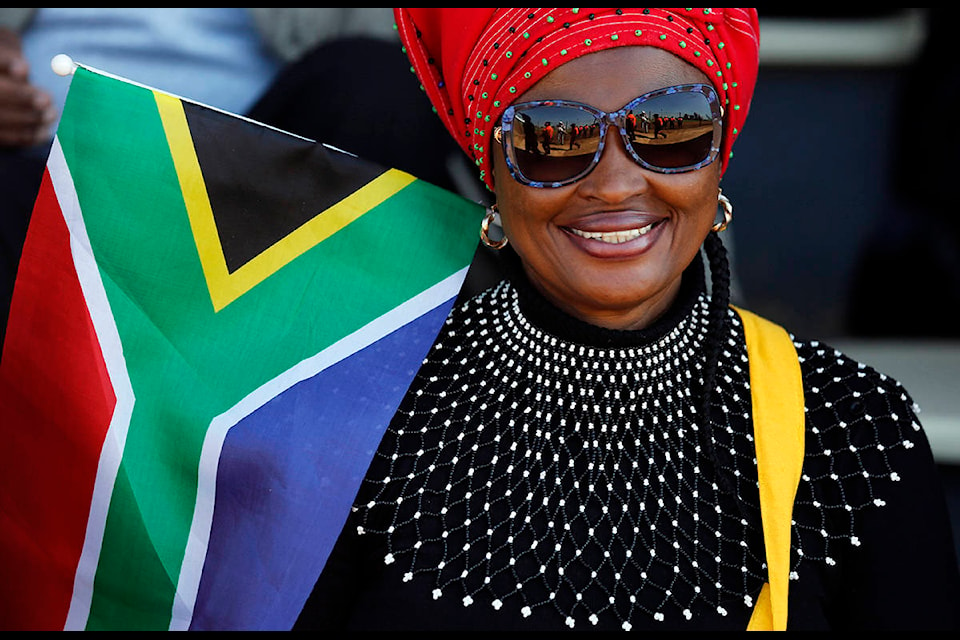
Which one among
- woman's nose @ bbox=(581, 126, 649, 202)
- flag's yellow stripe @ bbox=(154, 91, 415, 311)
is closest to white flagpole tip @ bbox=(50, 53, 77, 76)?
flag's yellow stripe @ bbox=(154, 91, 415, 311)

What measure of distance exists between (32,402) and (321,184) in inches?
24.8

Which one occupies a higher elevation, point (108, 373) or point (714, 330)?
point (714, 330)

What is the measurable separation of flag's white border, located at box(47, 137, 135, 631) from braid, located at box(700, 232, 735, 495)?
0.97 metres

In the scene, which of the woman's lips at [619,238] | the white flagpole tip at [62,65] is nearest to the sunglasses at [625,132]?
the woman's lips at [619,238]

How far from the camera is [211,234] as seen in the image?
185 cm

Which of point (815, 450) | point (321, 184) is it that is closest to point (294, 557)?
point (321, 184)

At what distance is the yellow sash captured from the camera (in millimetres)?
1636

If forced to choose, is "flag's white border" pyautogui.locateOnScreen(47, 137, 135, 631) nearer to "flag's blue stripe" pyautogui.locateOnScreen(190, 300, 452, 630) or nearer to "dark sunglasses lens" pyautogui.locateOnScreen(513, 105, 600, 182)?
"flag's blue stripe" pyautogui.locateOnScreen(190, 300, 452, 630)

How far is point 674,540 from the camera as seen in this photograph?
169 centimetres

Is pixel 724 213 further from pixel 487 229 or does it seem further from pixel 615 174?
pixel 487 229

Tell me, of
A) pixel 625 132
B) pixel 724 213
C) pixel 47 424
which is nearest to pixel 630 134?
pixel 625 132

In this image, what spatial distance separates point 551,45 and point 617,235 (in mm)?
324

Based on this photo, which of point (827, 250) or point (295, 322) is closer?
point (295, 322)

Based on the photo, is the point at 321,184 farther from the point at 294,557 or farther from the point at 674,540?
the point at 674,540
